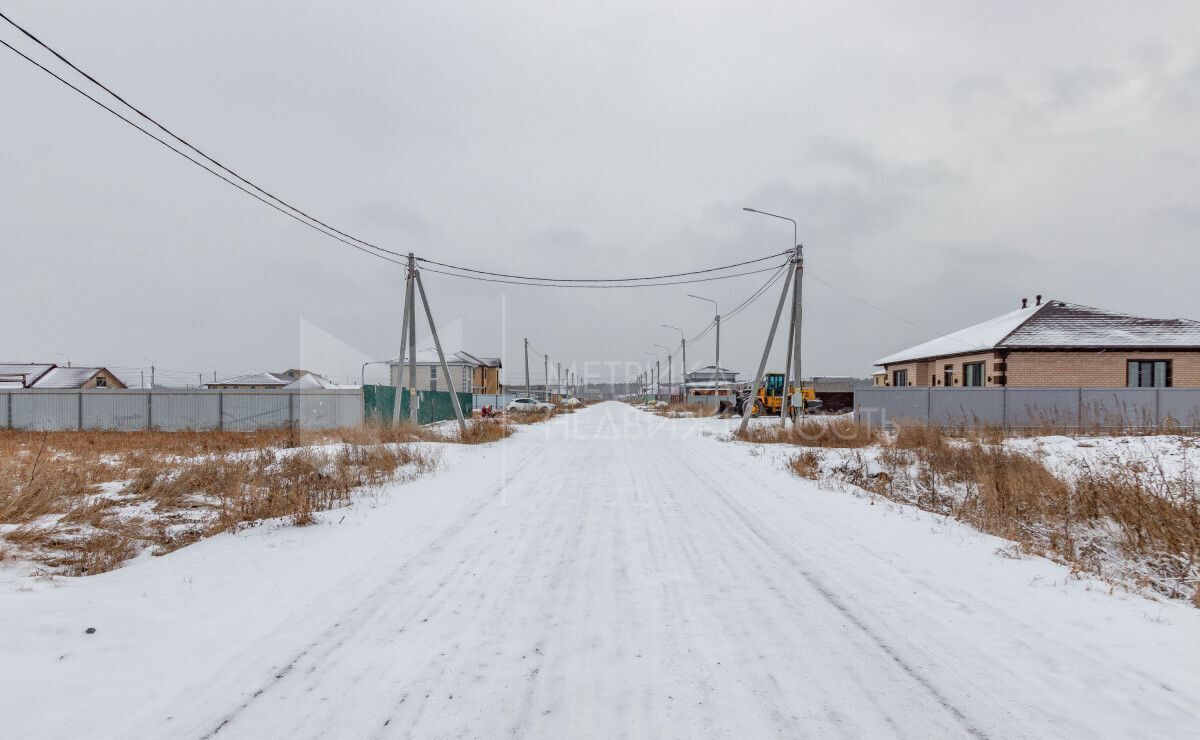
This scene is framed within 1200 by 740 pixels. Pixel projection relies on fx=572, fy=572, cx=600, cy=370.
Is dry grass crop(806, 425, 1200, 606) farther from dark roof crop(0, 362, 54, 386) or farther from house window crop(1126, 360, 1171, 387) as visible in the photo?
dark roof crop(0, 362, 54, 386)

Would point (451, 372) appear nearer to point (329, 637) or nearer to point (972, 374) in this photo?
point (972, 374)

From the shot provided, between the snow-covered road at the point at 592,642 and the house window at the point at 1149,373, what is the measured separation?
29249 mm

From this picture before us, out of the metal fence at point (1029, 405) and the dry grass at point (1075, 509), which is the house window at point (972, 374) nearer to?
the metal fence at point (1029, 405)

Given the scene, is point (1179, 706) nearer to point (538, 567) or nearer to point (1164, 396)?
point (538, 567)

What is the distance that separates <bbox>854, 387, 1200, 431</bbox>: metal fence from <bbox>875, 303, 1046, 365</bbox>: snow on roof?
16.6ft

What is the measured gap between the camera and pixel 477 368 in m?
79.6

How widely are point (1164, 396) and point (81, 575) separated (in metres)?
31.7

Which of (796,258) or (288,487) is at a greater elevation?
(796,258)

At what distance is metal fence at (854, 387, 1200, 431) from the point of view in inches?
866

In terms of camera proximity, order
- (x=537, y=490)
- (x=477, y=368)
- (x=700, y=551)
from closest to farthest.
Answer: (x=700, y=551) < (x=537, y=490) < (x=477, y=368)

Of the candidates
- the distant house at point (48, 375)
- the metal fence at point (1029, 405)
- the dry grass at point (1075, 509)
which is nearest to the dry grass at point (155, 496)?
the dry grass at point (1075, 509)

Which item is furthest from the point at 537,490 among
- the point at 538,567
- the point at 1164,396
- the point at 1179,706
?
the point at 1164,396

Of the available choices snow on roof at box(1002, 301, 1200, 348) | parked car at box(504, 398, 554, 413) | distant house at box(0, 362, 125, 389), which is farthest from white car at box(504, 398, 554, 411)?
distant house at box(0, 362, 125, 389)

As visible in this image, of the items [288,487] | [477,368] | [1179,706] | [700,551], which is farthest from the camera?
[477,368]
